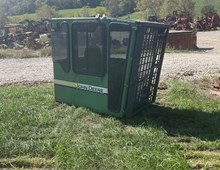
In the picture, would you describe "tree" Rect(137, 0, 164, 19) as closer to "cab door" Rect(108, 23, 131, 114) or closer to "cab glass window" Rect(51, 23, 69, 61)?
"cab glass window" Rect(51, 23, 69, 61)

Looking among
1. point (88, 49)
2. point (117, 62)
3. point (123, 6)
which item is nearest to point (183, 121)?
point (117, 62)

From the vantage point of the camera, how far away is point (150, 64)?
749 centimetres

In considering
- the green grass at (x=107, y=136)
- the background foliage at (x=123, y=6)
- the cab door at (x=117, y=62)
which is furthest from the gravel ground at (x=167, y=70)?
the background foliage at (x=123, y=6)

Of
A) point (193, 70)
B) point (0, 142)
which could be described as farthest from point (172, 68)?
point (0, 142)

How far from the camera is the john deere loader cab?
6.69 m

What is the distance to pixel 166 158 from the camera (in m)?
4.91

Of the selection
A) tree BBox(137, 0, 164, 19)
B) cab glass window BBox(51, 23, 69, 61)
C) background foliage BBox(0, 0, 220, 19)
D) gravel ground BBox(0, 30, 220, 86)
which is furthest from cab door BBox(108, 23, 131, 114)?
tree BBox(137, 0, 164, 19)

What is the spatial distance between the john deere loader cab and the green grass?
0.29 metres

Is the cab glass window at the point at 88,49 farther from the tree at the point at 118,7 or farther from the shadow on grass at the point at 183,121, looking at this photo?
the tree at the point at 118,7

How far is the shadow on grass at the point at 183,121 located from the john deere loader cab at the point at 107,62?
0.29 m

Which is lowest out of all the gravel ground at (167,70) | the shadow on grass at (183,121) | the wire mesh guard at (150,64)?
the gravel ground at (167,70)

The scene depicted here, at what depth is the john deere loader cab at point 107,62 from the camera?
6.69 metres

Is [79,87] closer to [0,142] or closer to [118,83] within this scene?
[118,83]

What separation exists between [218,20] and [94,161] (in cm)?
3788
